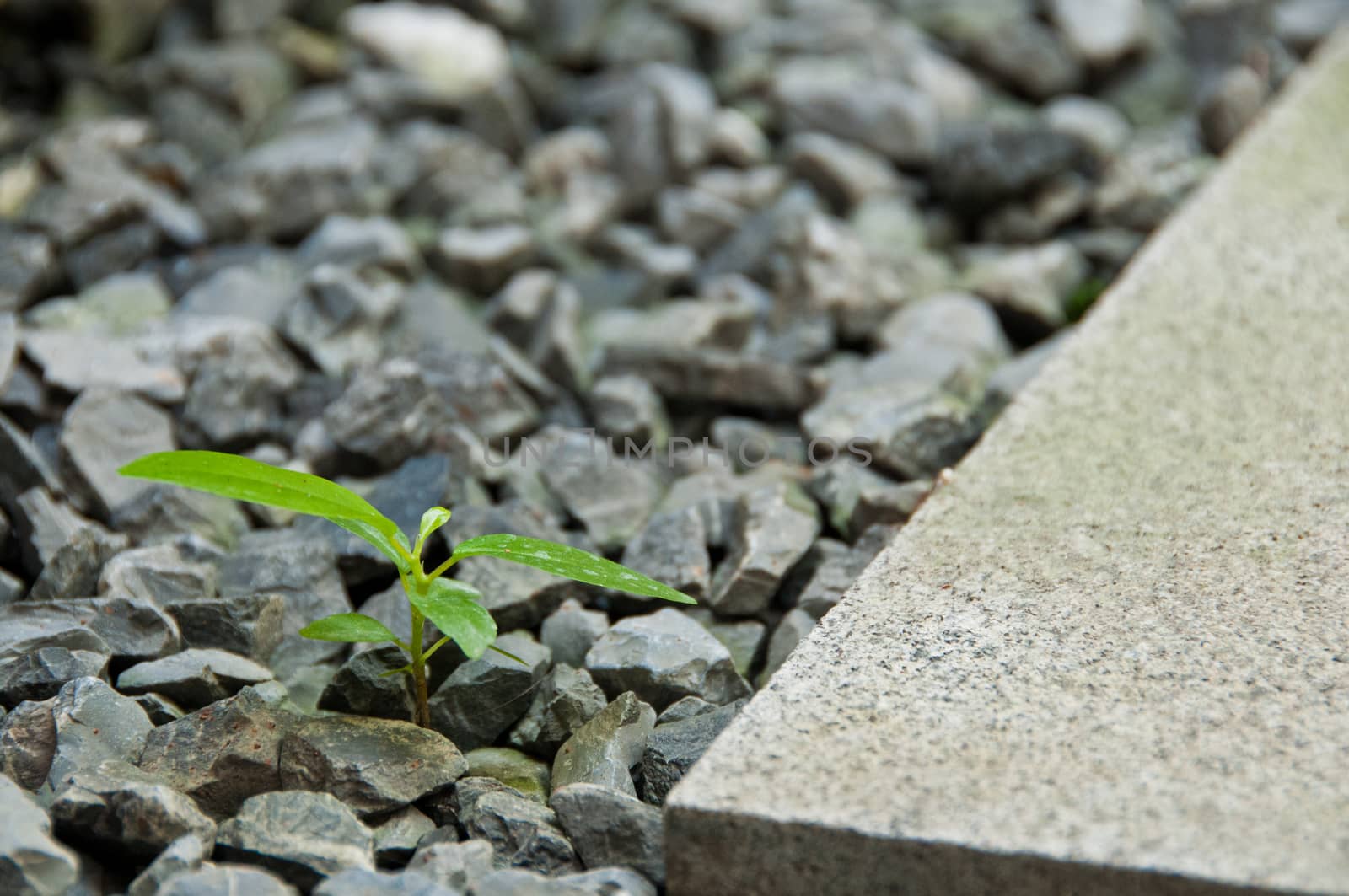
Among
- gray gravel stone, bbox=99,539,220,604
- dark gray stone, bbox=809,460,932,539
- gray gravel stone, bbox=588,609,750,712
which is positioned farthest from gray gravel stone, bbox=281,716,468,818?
dark gray stone, bbox=809,460,932,539

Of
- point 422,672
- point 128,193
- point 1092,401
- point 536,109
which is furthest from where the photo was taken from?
point 536,109

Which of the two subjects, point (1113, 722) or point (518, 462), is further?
point (518, 462)

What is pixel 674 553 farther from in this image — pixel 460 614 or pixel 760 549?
pixel 460 614

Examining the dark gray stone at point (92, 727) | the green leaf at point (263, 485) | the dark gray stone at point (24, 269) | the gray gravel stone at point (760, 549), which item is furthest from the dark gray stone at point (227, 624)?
the dark gray stone at point (24, 269)

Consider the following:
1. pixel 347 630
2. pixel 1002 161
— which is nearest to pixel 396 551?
pixel 347 630

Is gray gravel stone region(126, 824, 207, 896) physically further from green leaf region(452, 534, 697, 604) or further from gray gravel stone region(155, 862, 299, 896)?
green leaf region(452, 534, 697, 604)

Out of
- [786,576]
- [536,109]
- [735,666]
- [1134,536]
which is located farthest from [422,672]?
[536,109]

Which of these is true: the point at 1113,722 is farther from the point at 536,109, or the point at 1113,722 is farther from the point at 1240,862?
the point at 536,109
